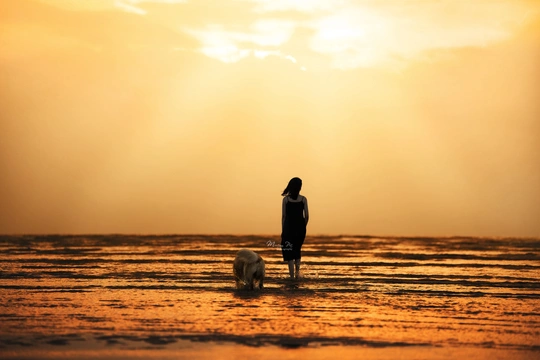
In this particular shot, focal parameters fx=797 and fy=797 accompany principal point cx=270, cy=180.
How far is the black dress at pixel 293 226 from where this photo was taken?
19016mm

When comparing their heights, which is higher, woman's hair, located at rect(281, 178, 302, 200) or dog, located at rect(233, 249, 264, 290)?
woman's hair, located at rect(281, 178, 302, 200)

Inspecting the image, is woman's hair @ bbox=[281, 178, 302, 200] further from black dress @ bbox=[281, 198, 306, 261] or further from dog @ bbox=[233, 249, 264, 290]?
dog @ bbox=[233, 249, 264, 290]

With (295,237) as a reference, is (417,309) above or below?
below

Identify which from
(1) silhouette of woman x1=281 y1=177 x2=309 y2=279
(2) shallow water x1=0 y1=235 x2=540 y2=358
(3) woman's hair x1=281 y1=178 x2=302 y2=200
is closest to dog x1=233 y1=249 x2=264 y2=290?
(2) shallow water x1=0 y1=235 x2=540 y2=358

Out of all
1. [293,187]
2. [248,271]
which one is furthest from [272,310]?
[293,187]

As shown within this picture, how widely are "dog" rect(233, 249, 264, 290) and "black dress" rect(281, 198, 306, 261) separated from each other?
2026mm

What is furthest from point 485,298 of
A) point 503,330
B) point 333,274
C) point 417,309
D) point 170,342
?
point 170,342

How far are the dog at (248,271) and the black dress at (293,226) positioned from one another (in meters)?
2.03

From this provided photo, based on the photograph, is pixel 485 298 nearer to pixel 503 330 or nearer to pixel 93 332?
pixel 503 330

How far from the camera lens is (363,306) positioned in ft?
47.1

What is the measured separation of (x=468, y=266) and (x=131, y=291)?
14554 millimetres

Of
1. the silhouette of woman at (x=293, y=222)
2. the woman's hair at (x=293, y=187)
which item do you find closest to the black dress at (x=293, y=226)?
the silhouette of woman at (x=293, y=222)

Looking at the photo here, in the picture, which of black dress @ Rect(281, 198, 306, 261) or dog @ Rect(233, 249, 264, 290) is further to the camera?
black dress @ Rect(281, 198, 306, 261)

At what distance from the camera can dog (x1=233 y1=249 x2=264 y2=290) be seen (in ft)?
55.5
